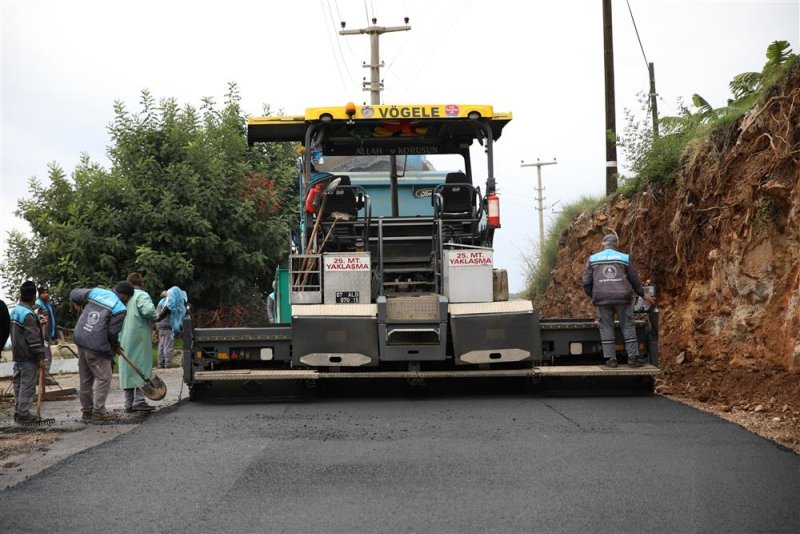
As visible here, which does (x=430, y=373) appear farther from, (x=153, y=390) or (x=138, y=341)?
(x=138, y=341)

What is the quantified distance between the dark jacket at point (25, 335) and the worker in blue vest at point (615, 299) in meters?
5.55

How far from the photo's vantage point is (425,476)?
6.54 meters

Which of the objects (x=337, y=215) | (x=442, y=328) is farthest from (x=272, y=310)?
(x=442, y=328)

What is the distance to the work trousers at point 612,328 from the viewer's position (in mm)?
10586

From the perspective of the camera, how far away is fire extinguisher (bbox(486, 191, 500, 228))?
10727mm

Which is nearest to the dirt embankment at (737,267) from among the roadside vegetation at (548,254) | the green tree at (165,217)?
the roadside vegetation at (548,254)

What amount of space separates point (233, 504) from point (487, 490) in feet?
4.76

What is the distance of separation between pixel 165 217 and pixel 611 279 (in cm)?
1180

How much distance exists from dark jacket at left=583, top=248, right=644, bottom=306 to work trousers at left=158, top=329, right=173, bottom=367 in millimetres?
8707

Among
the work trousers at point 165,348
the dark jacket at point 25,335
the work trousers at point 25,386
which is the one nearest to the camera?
the dark jacket at point 25,335

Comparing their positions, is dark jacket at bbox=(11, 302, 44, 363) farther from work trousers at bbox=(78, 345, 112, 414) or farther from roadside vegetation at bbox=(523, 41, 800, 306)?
roadside vegetation at bbox=(523, 41, 800, 306)

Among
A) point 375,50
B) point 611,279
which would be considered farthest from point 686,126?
point 375,50

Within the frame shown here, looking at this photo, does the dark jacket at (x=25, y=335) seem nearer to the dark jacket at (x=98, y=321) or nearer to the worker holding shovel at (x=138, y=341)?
the dark jacket at (x=98, y=321)

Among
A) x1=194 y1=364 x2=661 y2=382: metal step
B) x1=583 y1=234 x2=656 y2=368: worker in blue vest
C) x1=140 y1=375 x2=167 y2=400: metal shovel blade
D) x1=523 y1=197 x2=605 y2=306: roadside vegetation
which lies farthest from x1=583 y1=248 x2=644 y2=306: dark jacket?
x1=523 y1=197 x2=605 y2=306: roadside vegetation
